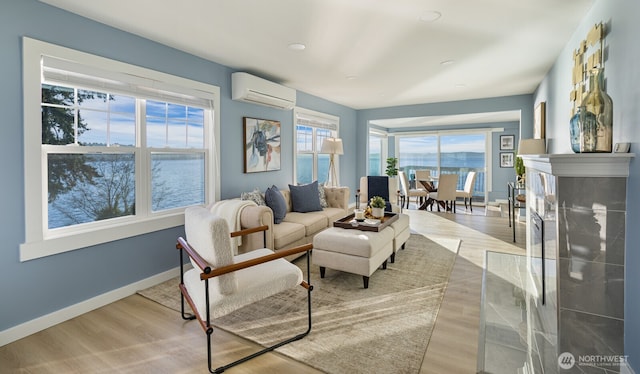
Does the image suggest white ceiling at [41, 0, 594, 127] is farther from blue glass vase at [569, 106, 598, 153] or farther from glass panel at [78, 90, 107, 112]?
blue glass vase at [569, 106, 598, 153]

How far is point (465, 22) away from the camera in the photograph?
110 inches

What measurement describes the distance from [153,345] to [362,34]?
312cm

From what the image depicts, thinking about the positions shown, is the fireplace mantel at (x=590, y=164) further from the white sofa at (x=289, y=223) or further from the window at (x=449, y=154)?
the window at (x=449, y=154)

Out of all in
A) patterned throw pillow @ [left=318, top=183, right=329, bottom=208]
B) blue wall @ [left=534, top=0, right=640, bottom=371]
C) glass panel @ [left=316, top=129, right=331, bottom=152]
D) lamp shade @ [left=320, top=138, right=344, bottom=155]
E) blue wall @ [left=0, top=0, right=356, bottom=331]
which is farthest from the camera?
glass panel @ [left=316, top=129, right=331, bottom=152]

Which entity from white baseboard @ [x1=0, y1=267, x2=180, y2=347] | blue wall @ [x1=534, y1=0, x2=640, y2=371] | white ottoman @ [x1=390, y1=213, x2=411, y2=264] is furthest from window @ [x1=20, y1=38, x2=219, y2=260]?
blue wall @ [x1=534, y1=0, x2=640, y2=371]

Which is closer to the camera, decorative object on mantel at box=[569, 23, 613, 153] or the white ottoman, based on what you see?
decorative object on mantel at box=[569, 23, 613, 153]

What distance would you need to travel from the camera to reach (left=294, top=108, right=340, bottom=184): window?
582 cm

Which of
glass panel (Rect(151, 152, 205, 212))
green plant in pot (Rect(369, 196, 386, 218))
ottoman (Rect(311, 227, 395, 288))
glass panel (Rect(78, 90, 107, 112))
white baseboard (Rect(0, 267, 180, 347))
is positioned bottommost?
white baseboard (Rect(0, 267, 180, 347))

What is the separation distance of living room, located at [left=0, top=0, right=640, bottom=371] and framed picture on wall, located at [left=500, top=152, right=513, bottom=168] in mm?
5257

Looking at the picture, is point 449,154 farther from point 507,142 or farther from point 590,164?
point 590,164

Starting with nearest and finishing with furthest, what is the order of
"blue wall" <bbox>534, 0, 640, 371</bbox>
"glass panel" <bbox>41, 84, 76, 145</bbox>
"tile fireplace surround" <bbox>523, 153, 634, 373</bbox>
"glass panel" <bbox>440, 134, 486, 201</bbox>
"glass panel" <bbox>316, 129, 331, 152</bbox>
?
"blue wall" <bbox>534, 0, 640, 371</bbox> < "tile fireplace surround" <bbox>523, 153, 634, 373</bbox> < "glass panel" <bbox>41, 84, 76, 145</bbox> < "glass panel" <bbox>316, 129, 331, 152</bbox> < "glass panel" <bbox>440, 134, 486, 201</bbox>

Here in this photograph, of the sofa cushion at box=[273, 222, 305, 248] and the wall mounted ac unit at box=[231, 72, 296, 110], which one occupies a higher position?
the wall mounted ac unit at box=[231, 72, 296, 110]

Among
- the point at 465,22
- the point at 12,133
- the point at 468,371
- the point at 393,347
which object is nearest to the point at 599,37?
the point at 465,22

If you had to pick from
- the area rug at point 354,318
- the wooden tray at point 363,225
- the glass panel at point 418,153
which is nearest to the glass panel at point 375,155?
the glass panel at point 418,153
